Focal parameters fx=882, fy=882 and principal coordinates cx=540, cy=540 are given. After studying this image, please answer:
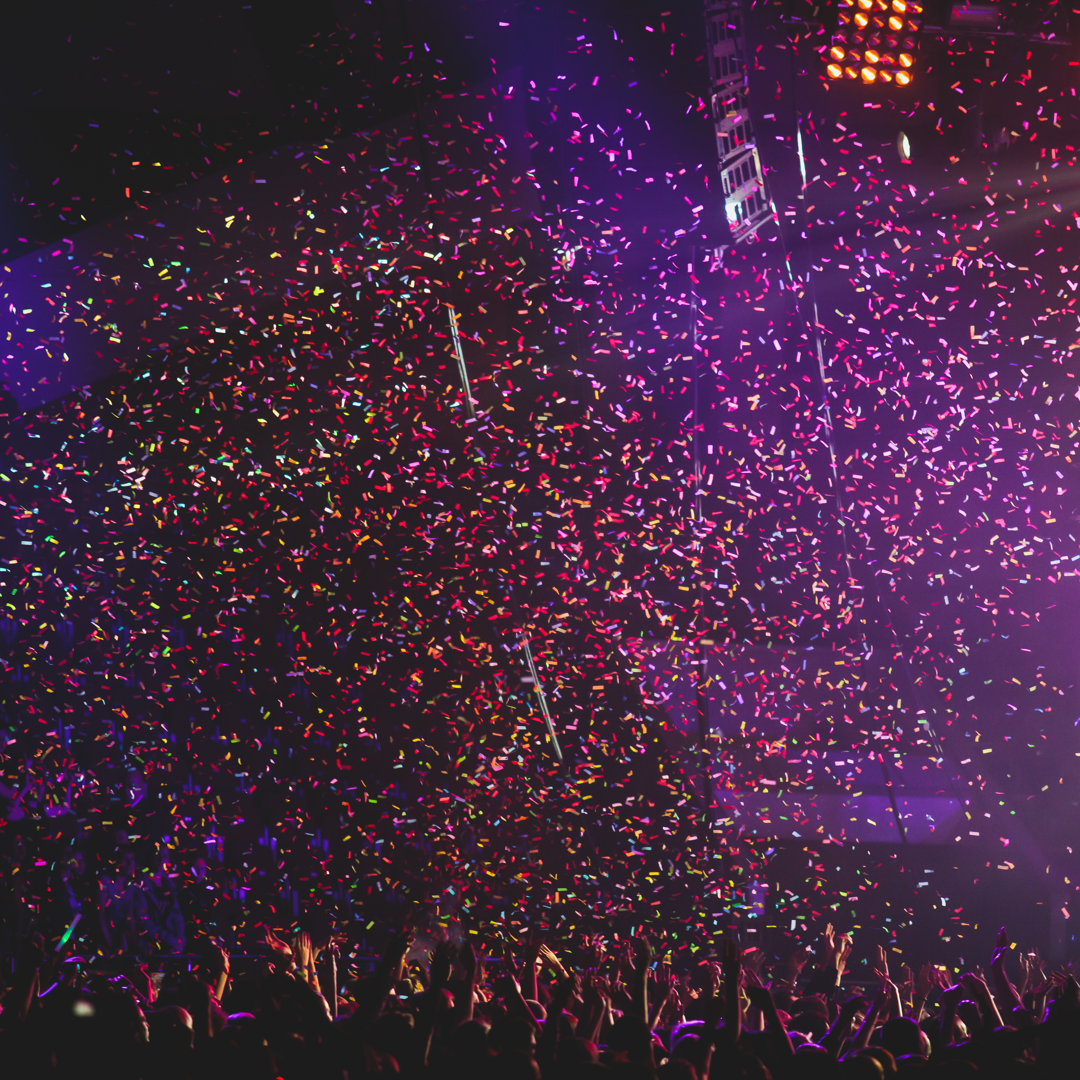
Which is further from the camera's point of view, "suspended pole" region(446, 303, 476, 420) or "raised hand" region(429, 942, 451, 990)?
"suspended pole" region(446, 303, 476, 420)

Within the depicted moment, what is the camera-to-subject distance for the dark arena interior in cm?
464

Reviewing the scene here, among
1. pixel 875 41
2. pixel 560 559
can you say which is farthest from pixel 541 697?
pixel 875 41

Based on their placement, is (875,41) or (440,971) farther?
(875,41)

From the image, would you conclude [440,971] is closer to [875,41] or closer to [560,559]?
[875,41]

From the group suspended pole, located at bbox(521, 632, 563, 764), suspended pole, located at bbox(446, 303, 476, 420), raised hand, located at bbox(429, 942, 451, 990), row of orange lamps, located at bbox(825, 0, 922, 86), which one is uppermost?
row of orange lamps, located at bbox(825, 0, 922, 86)

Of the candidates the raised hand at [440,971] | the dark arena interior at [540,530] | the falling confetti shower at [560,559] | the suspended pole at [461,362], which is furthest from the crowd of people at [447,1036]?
the suspended pole at [461,362]

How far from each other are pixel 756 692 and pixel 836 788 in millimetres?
904

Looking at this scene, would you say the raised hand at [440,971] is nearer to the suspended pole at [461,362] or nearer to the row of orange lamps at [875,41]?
the row of orange lamps at [875,41]

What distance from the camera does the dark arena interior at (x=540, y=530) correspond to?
4.64 metres

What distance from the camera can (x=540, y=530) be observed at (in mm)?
6559

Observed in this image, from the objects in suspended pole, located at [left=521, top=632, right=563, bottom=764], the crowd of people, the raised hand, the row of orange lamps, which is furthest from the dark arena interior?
the raised hand

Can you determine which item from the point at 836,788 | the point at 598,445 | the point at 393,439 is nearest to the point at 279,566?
the point at 393,439

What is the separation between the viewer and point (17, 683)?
598cm

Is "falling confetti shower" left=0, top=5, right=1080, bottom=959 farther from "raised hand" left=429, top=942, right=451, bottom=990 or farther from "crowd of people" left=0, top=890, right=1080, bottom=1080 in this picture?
"raised hand" left=429, top=942, right=451, bottom=990
